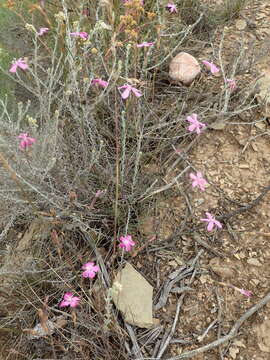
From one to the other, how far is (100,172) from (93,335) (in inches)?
27.1

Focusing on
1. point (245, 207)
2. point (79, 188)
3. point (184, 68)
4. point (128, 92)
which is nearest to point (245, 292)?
point (245, 207)

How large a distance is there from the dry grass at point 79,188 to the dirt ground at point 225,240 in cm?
11

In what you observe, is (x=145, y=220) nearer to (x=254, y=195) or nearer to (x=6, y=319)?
(x=254, y=195)

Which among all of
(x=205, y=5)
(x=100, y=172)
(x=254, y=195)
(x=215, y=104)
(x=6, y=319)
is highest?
(x=205, y=5)

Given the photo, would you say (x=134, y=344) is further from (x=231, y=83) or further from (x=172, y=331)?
(x=231, y=83)

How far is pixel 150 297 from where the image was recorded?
154 cm

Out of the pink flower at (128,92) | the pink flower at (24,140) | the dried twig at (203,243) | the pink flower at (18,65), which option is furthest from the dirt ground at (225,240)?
the pink flower at (18,65)

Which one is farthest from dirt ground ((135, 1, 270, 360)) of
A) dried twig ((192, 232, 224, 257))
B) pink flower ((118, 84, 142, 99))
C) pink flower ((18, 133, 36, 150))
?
pink flower ((18, 133, 36, 150))

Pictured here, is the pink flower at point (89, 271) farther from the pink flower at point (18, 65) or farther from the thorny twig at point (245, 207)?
the pink flower at point (18, 65)

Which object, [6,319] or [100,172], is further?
[100,172]

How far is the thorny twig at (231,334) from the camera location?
52.8 inches

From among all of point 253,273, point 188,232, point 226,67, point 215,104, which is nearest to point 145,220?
point 188,232

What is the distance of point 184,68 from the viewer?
2.15 metres

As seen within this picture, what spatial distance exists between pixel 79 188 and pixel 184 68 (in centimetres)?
96
